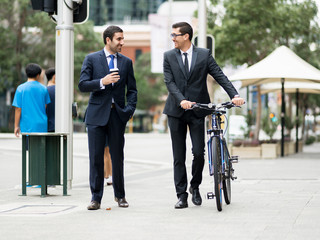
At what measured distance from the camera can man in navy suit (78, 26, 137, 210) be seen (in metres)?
7.94

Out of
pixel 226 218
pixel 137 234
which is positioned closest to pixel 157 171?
pixel 226 218

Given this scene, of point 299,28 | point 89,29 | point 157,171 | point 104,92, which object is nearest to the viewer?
point 104,92

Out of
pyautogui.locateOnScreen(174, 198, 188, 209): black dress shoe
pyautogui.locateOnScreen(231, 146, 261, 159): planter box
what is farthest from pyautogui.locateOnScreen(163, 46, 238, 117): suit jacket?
pyautogui.locateOnScreen(231, 146, 261, 159): planter box

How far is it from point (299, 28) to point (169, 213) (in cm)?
2237

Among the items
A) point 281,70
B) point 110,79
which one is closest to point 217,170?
point 110,79

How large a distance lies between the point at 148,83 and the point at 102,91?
73925 millimetres

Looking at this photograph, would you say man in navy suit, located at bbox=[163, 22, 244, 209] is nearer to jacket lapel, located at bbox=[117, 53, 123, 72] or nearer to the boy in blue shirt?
jacket lapel, located at bbox=[117, 53, 123, 72]

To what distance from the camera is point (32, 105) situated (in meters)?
10.3

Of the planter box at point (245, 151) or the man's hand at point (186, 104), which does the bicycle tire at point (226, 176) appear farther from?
the planter box at point (245, 151)

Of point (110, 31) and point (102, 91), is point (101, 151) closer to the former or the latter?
point (102, 91)

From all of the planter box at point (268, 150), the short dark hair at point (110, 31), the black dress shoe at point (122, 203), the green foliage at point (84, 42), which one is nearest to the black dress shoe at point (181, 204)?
the black dress shoe at point (122, 203)

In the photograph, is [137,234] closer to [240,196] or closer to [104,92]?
[104,92]

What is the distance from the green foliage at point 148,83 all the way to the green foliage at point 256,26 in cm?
4751

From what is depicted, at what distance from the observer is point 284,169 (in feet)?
48.4
